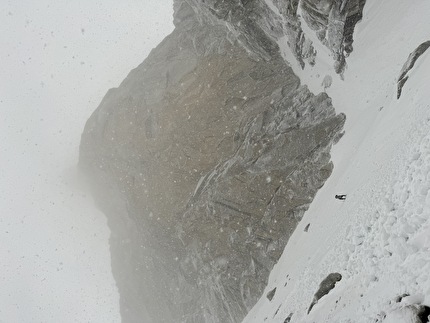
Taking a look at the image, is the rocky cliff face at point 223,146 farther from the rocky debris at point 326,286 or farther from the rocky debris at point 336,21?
the rocky debris at point 326,286

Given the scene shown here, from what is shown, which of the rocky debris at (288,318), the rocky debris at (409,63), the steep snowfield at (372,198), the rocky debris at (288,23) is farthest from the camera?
the rocky debris at (288,23)

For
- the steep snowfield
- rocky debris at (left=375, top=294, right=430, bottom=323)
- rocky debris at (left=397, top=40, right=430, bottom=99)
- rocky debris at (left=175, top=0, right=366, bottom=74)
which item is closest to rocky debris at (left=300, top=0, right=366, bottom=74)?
rocky debris at (left=175, top=0, right=366, bottom=74)

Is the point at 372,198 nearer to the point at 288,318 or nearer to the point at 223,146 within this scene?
the point at 288,318

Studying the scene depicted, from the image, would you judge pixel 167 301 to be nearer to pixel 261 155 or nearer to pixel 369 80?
pixel 261 155

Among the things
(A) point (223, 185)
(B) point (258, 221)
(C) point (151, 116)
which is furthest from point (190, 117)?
(B) point (258, 221)

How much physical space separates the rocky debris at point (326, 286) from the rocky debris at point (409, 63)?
7837 mm

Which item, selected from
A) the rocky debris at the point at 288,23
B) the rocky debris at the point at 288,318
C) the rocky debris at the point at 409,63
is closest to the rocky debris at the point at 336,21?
the rocky debris at the point at 288,23

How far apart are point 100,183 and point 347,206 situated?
23.4 m

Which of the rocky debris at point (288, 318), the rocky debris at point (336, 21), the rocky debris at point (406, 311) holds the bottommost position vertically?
the rocky debris at point (288, 318)

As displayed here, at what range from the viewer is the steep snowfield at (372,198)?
819cm

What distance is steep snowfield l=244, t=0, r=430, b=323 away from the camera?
322 inches

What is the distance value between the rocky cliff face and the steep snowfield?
1.22 metres

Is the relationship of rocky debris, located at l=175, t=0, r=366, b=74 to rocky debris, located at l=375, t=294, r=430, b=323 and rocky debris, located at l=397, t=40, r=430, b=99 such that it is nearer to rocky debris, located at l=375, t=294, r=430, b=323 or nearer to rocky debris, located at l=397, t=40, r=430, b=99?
rocky debris, located at l=397, t=40, r=430, b=99

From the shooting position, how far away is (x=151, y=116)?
24.3 metres
